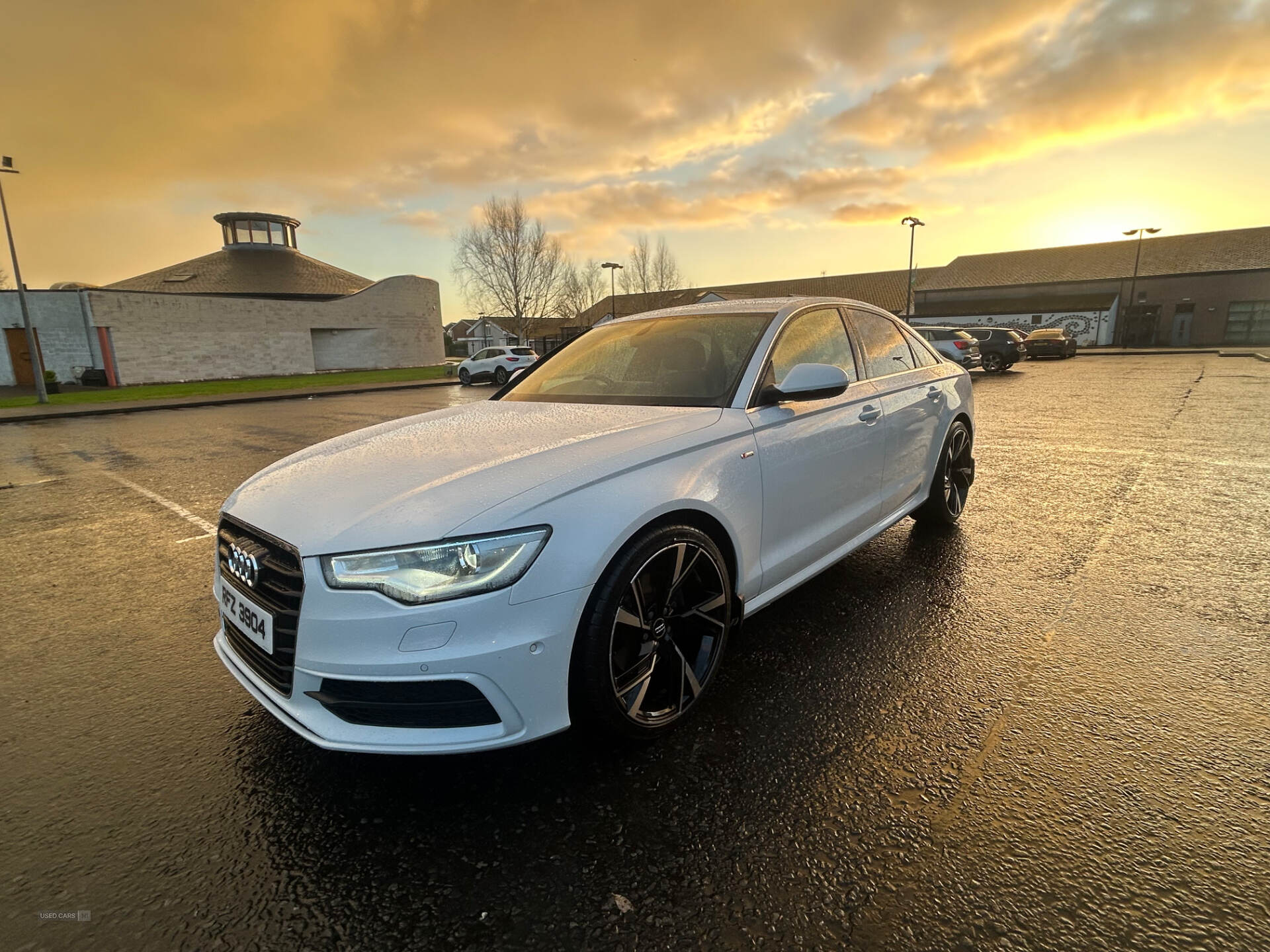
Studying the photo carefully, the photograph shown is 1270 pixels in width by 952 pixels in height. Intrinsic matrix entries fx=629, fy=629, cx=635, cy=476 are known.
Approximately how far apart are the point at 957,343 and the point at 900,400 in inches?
729

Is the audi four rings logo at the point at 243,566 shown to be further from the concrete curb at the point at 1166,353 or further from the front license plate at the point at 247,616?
the concrete curb at the point at 1166,353

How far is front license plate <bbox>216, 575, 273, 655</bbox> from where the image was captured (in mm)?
2031

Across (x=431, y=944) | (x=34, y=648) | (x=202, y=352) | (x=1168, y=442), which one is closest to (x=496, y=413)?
(x=431, y=944)

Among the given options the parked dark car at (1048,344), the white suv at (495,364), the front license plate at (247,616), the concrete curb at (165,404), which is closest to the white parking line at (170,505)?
the front license plate at (247,616)

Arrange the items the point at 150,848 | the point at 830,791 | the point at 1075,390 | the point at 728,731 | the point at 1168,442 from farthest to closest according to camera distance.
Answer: the point at 1075,390 < the point at 1168,442 < the point at 728,731 < the point at 830,791 < the point at 150,848

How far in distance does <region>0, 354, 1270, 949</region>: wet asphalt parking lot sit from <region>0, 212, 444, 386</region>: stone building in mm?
38417

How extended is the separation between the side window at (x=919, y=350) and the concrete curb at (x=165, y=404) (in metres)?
20.4

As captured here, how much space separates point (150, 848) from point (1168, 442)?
9.97m

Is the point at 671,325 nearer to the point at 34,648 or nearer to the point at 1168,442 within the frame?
the point at 34,648

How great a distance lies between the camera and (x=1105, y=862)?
1.74 m

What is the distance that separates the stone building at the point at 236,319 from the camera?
105ft

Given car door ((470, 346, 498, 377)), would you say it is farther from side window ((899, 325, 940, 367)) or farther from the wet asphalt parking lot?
side window ((899, 325, 940, 367))

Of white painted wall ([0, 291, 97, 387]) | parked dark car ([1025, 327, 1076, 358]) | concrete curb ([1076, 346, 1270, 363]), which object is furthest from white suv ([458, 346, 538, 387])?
concrete curb ([1076, 346, 1270, 363])

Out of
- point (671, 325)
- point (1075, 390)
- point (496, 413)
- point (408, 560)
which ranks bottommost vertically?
point (1075, 390)
